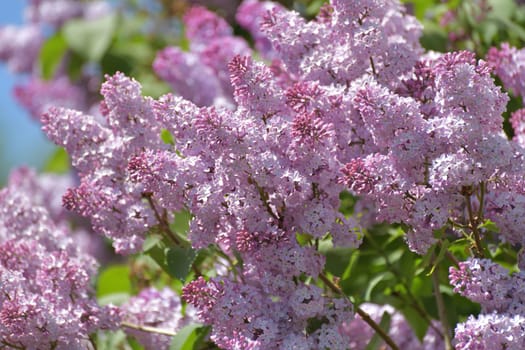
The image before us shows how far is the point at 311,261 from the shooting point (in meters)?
1.72

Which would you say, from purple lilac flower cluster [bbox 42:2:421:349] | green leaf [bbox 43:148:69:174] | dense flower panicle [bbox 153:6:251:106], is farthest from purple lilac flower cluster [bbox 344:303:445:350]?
green leaf [bbox 43:148:69:174]

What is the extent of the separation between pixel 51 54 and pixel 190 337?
2144 mm

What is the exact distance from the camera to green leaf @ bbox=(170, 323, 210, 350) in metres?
1.98

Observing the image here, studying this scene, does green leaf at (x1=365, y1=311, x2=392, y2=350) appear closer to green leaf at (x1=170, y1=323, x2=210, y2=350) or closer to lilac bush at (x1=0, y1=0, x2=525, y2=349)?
lilac bush at (x1=0, y1=0, x2=525, y2=349)

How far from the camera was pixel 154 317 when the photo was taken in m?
2.17

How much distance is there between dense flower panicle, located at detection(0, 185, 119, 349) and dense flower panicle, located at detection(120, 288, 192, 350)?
0.11m

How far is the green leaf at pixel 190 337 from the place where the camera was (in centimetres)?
198

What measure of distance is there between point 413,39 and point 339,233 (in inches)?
17.2

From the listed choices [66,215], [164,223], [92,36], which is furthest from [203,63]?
[66,215]

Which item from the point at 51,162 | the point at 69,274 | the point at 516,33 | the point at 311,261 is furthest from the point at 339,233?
the point at 51,162

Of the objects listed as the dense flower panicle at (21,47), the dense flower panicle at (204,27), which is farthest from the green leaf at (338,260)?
the dense flower panicle at (21,47)

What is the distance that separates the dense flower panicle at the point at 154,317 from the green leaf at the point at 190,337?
0.13 metres

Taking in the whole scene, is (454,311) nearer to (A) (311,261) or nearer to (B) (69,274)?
(A) (311,261)

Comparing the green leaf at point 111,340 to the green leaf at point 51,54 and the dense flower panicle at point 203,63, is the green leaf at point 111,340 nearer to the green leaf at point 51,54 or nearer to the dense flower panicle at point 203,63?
the dense flower panicle at point 203,63
